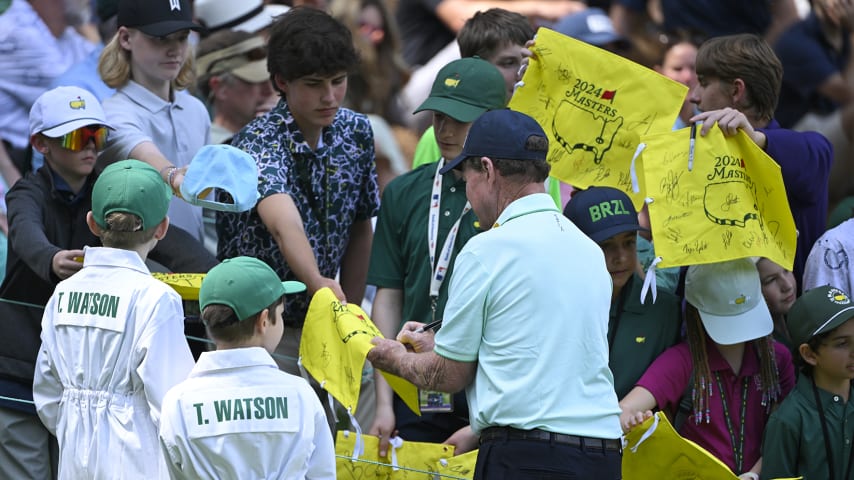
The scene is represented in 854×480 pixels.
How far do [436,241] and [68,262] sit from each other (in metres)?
1.65

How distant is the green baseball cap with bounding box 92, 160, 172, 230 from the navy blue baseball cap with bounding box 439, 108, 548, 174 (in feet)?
4.02

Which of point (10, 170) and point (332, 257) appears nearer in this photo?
point (332, 257)

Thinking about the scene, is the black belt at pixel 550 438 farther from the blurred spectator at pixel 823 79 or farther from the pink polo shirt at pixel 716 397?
the blurred spectator at pixel 823 79

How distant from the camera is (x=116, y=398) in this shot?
5.40 m

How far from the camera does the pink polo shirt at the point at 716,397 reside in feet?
20.5

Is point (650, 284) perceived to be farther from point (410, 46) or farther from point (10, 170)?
point (410, 46)

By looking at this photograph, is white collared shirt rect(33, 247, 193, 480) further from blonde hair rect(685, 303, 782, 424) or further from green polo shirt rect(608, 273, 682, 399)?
blonde hair rect(685, 303, 782, 424)

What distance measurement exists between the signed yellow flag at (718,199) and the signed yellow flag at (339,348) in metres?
1.29

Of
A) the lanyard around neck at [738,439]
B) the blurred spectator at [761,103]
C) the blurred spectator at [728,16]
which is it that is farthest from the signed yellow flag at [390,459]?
the blurred spectator at [728,16]

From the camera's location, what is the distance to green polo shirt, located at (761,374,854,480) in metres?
6.11

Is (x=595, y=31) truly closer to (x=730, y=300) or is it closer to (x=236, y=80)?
(x=236, y=80)

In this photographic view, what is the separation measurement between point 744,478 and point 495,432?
1593 millimetres

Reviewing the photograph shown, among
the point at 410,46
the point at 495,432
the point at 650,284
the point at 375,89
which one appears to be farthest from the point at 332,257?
the point at 410,46

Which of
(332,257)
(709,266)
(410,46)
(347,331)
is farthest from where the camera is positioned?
(410,46)
